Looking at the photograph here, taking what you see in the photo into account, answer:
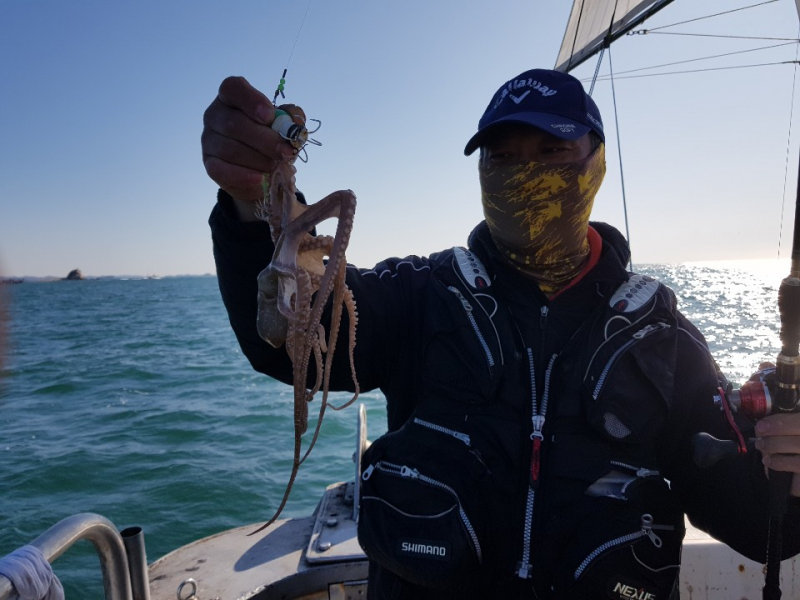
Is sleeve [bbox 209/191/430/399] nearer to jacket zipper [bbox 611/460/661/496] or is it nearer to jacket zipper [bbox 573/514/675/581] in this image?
jacket zipper [bbox 611/460/661/496]

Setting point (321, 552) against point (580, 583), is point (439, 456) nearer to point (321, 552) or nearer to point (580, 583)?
point (580, 583)

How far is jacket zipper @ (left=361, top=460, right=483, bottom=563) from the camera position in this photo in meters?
2.46

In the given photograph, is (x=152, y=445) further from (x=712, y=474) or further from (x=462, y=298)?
(x=712, y=474)

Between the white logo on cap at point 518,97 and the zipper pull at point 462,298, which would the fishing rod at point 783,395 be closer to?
the zipper pull at point 462,298

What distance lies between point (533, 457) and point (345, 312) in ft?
3.61

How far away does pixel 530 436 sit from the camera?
8.39ft

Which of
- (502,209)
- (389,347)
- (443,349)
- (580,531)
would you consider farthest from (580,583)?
(502,209)

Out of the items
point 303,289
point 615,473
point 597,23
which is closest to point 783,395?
point 615,473

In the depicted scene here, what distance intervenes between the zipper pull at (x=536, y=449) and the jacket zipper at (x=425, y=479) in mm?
339

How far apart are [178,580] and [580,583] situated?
322 cm

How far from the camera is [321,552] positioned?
438cm

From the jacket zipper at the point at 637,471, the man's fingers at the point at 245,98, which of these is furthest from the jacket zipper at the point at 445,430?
the man's fingers at the point at 245,98

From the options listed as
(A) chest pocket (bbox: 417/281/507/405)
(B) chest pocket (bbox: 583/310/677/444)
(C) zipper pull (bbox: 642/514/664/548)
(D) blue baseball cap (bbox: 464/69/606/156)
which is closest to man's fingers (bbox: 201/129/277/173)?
(A) chest pocket (bbox: 417/281/507/405)

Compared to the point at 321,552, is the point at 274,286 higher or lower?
higher
